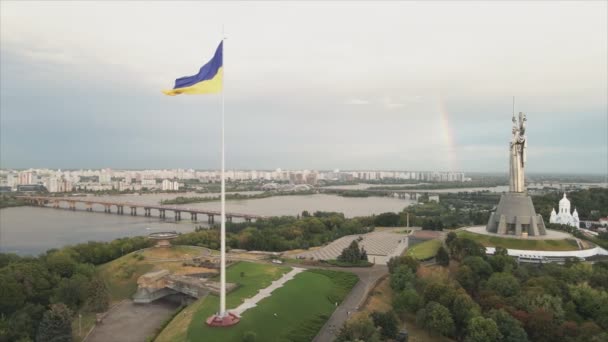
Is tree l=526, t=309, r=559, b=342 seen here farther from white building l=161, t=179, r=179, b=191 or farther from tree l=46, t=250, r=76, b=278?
white building l=161, t=179, r=179, b=191

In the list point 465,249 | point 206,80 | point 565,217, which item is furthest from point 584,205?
point 206,80

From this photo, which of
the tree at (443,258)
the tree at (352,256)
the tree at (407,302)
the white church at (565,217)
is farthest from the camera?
the white church at (565,217)

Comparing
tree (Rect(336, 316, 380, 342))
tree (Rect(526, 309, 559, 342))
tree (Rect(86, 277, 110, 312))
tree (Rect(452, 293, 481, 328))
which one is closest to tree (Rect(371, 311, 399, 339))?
tree (Rect(336, 316, 380, 342))

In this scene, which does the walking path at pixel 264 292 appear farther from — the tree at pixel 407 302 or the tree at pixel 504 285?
the tree at pixel 504 285

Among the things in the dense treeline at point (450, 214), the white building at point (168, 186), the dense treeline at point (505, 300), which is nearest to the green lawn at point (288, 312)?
the dense treeline at point (505, 300)

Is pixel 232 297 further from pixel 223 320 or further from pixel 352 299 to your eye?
pixel 352 299

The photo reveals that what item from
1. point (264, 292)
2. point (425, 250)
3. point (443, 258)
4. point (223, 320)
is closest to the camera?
point (223, 320)
